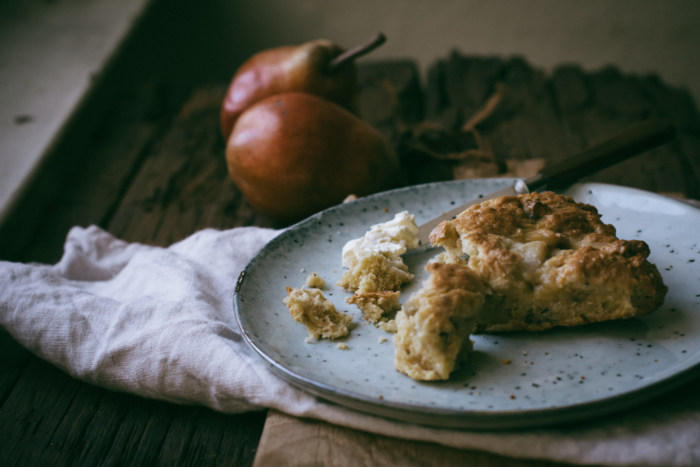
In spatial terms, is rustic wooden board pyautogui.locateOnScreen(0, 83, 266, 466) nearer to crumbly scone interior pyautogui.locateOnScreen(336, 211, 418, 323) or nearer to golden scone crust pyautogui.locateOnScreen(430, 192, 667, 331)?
→ crumbly scone interior pyautogui.locateOnScreen(336, 211, 418, 323)

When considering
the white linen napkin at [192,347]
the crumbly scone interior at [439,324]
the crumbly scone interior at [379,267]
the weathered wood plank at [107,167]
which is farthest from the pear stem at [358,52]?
the crumbly scone interior at [439,324]

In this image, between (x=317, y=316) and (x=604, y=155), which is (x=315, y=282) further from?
(x=604, y=155)

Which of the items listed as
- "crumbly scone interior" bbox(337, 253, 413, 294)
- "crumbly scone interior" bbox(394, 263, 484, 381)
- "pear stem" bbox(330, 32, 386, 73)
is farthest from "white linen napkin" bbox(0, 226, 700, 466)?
"pear stem" bbox(330, 32, 386, 73)

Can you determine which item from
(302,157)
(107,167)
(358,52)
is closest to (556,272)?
(302,157)

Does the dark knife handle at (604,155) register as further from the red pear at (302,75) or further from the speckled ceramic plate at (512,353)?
the red pear at (302,75)

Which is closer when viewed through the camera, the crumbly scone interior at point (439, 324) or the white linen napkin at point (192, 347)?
the white linen napkin at point (192, 347)

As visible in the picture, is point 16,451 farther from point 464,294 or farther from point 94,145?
point 94,145
